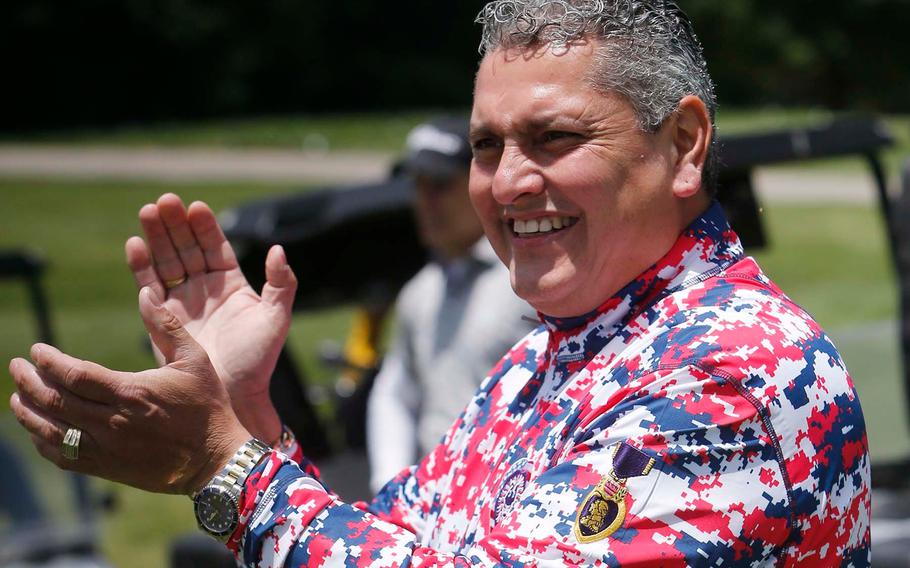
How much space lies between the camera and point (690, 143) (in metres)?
1.77

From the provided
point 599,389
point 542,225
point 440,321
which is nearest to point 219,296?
point 542,225

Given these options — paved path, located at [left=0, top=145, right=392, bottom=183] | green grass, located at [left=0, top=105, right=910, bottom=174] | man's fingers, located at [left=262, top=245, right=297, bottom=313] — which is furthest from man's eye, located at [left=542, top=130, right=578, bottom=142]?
green grass, located at [left=0, top=105, right=910, bottom=174]

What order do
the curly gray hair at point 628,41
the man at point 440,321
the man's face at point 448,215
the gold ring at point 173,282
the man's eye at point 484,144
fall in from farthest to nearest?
the man's face at point 448,215
the man at point 440,321
the gold ring at point 173,282
the man's eye at point 484,144
the curly gray hair at point 628,41

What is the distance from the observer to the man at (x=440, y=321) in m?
3.63

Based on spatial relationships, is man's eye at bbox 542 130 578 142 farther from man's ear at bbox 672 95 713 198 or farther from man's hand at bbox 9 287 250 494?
man's hand at bbox 9 287 250 494

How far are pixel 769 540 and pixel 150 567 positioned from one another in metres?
4.60

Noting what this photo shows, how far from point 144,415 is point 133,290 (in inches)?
442

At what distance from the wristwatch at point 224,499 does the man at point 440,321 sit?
2.01 metres

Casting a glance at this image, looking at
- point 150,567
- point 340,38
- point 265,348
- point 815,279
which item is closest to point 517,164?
point 265,348

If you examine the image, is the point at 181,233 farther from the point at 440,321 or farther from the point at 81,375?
the point at 440,321

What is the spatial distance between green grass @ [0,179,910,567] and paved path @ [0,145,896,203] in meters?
0.76

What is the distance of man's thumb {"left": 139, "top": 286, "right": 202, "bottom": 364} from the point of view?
5.48 feet

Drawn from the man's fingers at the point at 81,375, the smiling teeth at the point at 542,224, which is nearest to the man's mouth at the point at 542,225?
the smiling teeth at the point at 542,224

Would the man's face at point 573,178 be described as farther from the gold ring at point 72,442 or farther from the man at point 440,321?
the man at point 440,321
